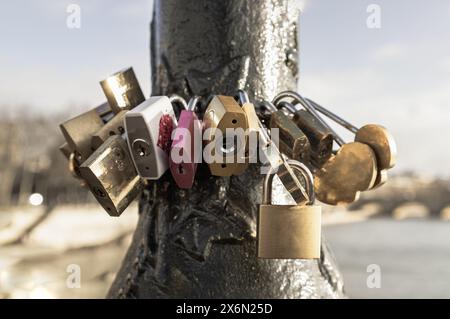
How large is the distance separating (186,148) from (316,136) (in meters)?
0.16

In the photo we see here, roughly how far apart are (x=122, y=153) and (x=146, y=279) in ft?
0.55

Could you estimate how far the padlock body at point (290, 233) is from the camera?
0.58 m

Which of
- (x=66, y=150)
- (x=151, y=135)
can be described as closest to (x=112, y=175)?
(x=151, y=135)

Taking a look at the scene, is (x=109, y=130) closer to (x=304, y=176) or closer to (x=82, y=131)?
(x=82, y=131)

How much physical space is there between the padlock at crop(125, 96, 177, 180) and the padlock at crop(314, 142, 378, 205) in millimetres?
195

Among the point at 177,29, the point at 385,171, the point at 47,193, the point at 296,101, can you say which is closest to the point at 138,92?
the point at 177,29

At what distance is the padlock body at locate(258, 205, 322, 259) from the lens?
22.9 inches

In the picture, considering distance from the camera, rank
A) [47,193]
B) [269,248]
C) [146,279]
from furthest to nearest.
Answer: [47,193] → [146,279] → [269,248]

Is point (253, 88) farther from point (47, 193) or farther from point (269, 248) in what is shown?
point (47, 193)

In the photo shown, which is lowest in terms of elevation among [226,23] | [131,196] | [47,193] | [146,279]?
[47,193]

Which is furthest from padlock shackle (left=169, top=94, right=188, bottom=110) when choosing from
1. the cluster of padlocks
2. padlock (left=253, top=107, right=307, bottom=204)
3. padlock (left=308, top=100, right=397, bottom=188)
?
padlock (left=308, top=100, right=397, bottom=188)

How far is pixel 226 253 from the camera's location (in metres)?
0.65

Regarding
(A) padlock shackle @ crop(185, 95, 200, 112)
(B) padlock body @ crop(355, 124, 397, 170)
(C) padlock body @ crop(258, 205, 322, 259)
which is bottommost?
(C) padlock body @ crop(258, 205, 322, 259)

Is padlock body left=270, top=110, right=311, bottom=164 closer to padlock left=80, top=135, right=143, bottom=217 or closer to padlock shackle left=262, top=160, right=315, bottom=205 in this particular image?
padlock shackle left=262, top=160, right=315, bottom=205
